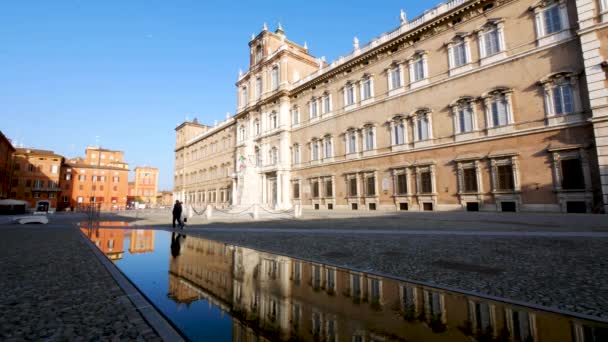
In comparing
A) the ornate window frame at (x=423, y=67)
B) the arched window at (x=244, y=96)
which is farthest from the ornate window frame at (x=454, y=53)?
the arched window at (x=244, y=96)

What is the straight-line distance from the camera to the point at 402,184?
21.7 metres

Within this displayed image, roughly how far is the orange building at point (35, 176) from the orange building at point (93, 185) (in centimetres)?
287

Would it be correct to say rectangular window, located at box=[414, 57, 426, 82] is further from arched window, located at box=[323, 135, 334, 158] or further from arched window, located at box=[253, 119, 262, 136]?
arched window, located at box=[253, 119, 262, 136]

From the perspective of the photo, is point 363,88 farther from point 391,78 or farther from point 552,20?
point 552,20

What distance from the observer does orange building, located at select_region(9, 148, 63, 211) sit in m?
53.3

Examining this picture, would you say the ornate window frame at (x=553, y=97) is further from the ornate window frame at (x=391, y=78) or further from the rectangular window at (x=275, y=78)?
the rectangular window at (x=275, y=78)

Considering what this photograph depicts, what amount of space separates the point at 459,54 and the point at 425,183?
31.6 feet

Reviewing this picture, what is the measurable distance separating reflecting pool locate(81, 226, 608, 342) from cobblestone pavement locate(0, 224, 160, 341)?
44cm

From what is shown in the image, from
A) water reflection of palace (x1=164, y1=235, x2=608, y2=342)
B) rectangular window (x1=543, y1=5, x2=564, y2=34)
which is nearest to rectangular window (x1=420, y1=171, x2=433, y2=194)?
rectangular window (x1=543, y1=5, x2=564, y2=34)

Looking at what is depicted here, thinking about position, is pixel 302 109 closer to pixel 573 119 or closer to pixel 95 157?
pixel 573 119

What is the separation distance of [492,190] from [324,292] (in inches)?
693

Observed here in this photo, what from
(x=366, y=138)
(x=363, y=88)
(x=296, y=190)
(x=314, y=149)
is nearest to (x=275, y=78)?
(x=314, y=149)

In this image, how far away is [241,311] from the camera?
343cm

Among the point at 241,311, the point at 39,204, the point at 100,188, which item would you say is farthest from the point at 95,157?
the point at 241,311
